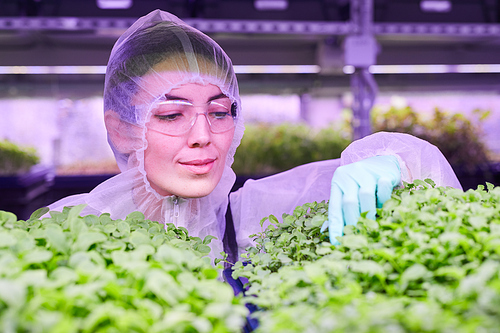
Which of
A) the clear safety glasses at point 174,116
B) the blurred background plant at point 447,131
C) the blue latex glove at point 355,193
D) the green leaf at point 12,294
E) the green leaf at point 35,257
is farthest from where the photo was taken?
the blurred background plant at point 447,131

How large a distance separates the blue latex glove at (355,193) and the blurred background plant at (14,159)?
2.69m

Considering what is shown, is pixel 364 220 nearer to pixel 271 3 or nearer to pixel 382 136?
pixel 382 136

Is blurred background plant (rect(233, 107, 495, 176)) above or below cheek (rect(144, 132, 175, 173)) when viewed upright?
below

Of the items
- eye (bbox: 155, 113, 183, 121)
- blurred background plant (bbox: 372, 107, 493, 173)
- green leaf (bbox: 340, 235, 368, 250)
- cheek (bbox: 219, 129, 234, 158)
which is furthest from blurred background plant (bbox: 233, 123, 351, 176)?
green leaf (bbox: 340, 235, 368, 250)

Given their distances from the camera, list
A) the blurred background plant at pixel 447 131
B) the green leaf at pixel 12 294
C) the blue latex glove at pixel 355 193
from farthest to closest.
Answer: the blurred background plant at pixel 447 131
the blue latex glove at pixel 355 193
the green leaf at pixel 12 294

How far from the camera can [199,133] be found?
1.00 metres

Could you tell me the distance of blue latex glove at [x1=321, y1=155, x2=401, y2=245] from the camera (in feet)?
2.35

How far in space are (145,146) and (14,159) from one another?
223 centimetres

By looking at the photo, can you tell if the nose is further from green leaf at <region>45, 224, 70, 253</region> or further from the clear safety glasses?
green leaf at <region>45, 224, 70, 253</region>

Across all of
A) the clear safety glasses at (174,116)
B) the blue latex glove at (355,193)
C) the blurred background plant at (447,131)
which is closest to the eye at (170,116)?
the clear safety glasses at (174,116)

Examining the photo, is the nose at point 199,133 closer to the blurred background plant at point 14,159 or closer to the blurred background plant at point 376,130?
the blurred background plant at point 376,130

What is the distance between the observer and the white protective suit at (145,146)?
39.9 inches

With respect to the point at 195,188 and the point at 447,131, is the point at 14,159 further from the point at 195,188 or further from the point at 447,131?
the point at 447,131

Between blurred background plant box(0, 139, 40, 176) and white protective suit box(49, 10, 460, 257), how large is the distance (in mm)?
1848
